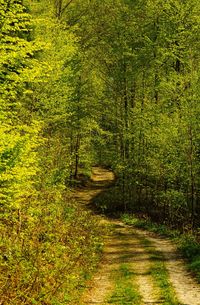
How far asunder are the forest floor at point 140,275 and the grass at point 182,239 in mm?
399

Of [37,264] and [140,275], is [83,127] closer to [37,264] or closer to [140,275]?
[140,275]

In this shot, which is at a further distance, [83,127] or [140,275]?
[83,127]

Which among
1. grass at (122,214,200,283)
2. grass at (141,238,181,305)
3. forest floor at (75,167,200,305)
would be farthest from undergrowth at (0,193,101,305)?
grass at (122,214,200,283)

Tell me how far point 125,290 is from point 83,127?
30227mm

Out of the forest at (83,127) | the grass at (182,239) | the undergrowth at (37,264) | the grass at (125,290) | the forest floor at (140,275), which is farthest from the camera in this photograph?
the grass at (182,239)

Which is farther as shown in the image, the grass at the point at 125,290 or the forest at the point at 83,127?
the grass at the point at 125,290

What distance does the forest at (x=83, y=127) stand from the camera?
46.8ft

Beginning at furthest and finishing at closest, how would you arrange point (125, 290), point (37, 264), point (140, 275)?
point (140, 275)
point (125, 290)
point (37, 264)

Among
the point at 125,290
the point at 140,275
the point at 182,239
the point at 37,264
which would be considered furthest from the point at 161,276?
the point at 182,239

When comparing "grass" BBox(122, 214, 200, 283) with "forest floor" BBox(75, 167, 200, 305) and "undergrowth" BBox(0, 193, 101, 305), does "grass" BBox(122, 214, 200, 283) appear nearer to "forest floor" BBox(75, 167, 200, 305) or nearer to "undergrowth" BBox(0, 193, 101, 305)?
"forest floor" BBox(75, 167, 200, 305)

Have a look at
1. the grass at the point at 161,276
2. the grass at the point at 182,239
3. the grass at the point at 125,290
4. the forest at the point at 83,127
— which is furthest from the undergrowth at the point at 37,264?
the grass at the point at 182,239

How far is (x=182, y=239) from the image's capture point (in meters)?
25.9

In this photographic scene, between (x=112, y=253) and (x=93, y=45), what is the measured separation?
3049 centimetres

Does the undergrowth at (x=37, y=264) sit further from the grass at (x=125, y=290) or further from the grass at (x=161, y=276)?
the grass at (x=161, y=276)
